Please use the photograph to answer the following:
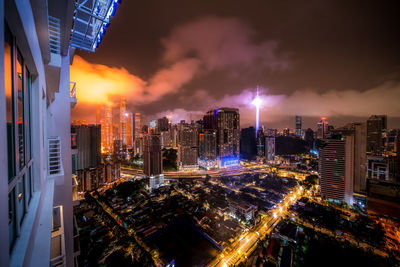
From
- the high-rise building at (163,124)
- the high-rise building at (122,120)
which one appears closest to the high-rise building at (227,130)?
the high-rise building at (163,124)

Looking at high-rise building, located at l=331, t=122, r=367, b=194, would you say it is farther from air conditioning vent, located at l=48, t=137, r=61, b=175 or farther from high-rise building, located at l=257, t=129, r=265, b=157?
high-rise building, located at l=257, t=129, r=265, b=157

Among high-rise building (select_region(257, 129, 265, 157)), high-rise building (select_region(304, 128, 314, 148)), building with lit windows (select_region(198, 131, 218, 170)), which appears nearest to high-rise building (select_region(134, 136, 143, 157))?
building with lit windows (select_region(198, 131, 218, 170))

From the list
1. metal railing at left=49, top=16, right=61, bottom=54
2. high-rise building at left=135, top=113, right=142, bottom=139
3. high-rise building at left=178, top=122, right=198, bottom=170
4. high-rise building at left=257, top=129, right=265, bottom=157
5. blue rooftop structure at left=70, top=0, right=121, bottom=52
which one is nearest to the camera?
metal railing at left=49, top=16, right=61, bottom=54

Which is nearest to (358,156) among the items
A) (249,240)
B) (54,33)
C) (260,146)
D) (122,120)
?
(249,240)

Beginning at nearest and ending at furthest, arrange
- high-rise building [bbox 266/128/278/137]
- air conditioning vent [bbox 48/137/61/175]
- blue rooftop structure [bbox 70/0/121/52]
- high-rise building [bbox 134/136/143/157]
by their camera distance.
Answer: air conditioning vent [bbox 48/137/61/175], blue rooftop structure [bbox 70/0/121/52], high-rise building [bbox 134/136/143/157], high-rise building [bbox 266/128/278/137]

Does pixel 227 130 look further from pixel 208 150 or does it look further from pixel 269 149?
pixel 269 149

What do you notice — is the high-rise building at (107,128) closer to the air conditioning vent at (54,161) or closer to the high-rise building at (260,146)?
the high-rise building at (260,146)

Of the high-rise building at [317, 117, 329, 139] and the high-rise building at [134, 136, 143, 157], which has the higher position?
the high-rise building at [317, 117, 329, 139]

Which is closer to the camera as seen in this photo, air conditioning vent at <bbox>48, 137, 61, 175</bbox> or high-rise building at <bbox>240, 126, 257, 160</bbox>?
air conditioning vent at <bbox>48, 137, 61, 175</bbox>
